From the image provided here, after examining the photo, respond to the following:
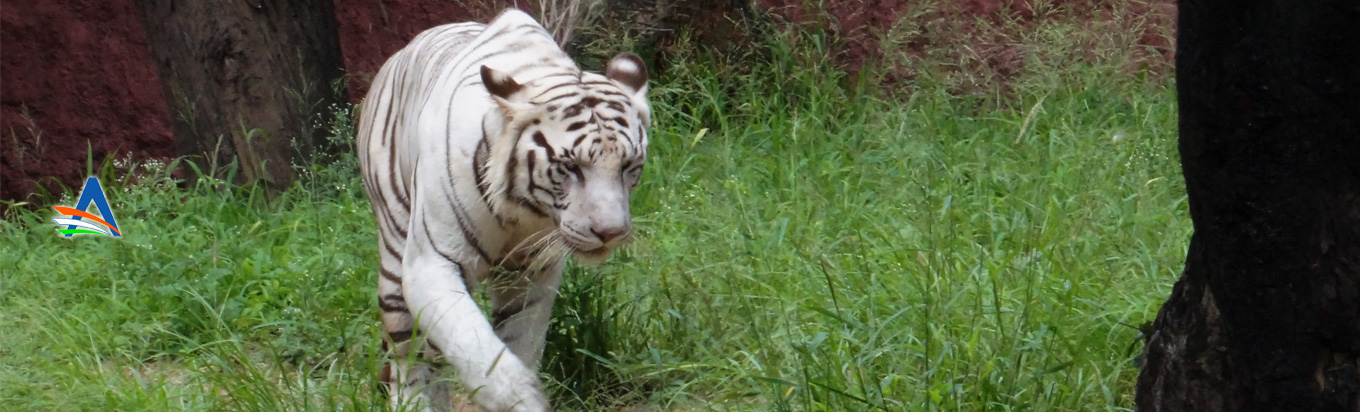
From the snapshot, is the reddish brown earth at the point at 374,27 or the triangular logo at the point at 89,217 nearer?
the triangular logo at the point at 89,217

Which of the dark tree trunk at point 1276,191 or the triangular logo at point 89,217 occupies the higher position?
the dark tree trunk at point 1276,191

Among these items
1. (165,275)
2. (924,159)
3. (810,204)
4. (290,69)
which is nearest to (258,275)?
(165,275)

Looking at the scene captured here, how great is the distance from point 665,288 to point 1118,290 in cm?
111

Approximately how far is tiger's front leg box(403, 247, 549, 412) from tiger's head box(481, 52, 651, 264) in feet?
0.70

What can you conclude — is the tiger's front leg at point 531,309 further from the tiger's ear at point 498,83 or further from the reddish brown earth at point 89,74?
the reddish brown earth at point 89,74

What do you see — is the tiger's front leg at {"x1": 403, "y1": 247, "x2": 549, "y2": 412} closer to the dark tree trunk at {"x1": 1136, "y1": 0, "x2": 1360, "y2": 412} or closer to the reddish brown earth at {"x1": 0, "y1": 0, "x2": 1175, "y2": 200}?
the dark tree trunk at {"x1": 1136, "y1": 0, "x2": 1360, "y2": 412}

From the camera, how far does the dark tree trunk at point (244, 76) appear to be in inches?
193

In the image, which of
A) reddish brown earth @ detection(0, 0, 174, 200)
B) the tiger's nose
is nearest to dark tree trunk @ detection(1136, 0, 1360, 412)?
the tiger's nose

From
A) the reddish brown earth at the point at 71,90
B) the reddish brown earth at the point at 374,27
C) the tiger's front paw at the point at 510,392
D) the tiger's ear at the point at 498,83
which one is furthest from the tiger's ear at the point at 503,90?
the reddish brown earth at the point at 71,90

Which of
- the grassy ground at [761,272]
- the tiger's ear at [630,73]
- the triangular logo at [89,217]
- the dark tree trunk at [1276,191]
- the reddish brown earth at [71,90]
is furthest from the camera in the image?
the reddish brown earth at [71,90]

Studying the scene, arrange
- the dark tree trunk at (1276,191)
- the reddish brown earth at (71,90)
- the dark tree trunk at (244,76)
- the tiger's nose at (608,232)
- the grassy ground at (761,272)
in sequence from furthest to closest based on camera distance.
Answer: the reddish brown earth at (71,90)
the dark tree trunk at (244,76)
the grassy ground at (761,272)
the tiger's nose at (608,232)
the dark tree trunk at (1276,191)

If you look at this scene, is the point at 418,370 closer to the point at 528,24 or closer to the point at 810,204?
the point at 528,24

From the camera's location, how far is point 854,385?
2555 mm

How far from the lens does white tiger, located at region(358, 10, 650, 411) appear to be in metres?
2.60
